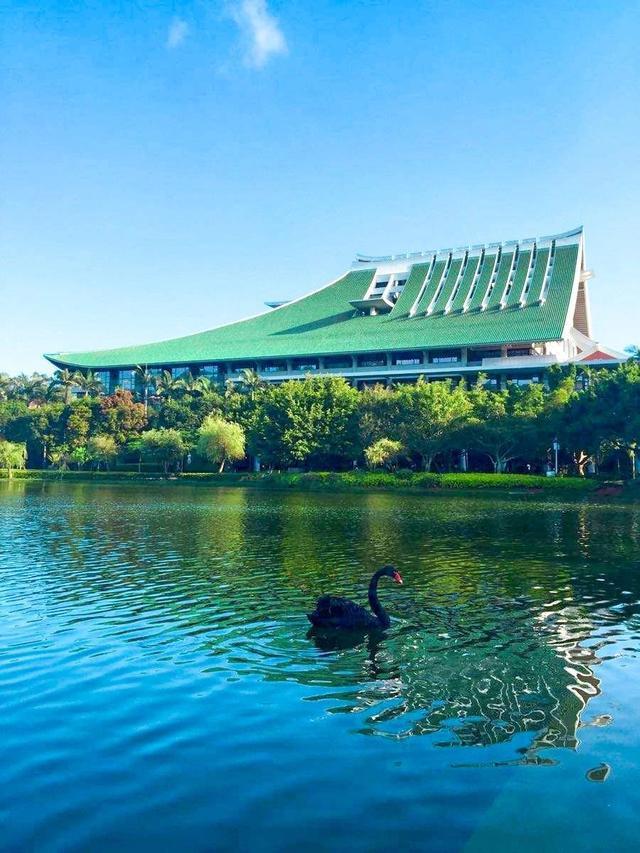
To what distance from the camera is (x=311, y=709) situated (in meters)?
8.28

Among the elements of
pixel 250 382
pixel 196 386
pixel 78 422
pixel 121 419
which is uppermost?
pixel 250 382

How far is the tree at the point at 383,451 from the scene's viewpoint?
5459cm

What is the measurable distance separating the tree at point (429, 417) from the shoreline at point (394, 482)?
321cm

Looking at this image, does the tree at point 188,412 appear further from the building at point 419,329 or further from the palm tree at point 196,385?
the building at point 419,329

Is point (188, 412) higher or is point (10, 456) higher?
point (188, 412)

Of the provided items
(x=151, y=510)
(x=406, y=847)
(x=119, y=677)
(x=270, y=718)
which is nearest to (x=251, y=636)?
(x=119, y=677)

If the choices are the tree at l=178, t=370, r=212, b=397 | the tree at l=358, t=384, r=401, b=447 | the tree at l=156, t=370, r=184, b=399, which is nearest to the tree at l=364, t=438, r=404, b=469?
the tree at l=358, t=384, r=401, b=447

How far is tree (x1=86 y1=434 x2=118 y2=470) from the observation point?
7038cm

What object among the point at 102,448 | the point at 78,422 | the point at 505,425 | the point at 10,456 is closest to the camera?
the point at 505,425

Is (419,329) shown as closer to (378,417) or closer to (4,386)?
(378,417)

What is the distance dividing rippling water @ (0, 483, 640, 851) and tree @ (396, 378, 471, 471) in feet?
120

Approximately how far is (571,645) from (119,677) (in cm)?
626

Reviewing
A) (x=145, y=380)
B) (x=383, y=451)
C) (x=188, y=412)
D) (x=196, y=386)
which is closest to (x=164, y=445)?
(x=188, y=412)

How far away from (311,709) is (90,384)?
80459 mm
